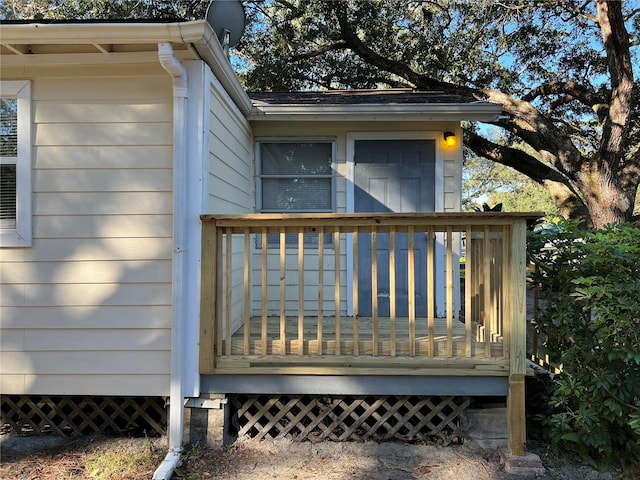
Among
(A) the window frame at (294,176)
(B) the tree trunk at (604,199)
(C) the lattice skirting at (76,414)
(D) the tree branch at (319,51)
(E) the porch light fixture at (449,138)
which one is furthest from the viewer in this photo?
(D) the tree branch at (319,51)

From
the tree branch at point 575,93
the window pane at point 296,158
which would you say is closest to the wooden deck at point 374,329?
the window pane at point 296,158

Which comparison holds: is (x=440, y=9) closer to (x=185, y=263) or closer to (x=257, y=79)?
(x=257, y=79)

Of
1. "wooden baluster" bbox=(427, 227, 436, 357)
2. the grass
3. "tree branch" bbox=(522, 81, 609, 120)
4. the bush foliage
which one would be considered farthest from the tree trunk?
the grass

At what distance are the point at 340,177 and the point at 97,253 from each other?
8.08 ft

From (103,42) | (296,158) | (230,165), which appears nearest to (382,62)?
(296,158)

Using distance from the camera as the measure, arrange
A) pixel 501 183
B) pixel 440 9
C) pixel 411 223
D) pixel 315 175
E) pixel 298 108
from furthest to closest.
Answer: pixel 501 183 < pixel 440 9 < pixel 315 175 < pixel 298 108 < pixel 411 223

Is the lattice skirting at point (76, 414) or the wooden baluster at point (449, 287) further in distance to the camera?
the lattice skirting at point (76, 414)

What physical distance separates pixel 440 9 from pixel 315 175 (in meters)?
7.85

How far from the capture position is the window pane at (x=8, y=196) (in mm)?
3018

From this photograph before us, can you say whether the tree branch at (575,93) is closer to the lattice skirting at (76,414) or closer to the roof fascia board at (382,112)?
the roof fascia board at (382,112)

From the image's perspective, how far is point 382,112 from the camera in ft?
13.8

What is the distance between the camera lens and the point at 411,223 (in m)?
2.87

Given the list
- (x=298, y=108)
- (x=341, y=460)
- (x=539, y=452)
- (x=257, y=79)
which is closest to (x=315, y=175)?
(x=298, y=108)

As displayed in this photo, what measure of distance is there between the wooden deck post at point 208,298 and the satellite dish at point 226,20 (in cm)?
222
